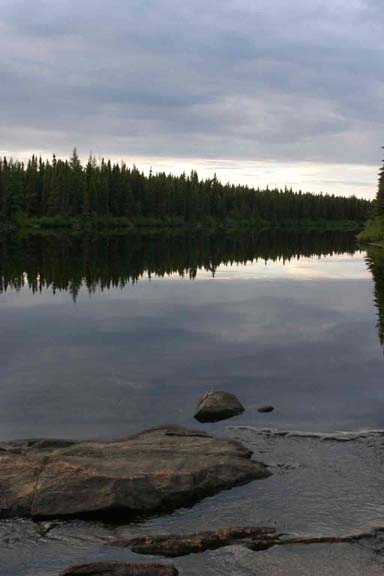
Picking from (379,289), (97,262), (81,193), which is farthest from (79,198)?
(379,289)

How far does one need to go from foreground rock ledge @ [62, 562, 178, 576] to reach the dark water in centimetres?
42

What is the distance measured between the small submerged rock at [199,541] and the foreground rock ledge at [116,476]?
4.49 ft

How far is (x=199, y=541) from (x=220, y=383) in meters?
12.5

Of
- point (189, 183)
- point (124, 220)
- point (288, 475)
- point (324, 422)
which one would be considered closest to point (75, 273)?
point (324, 422)

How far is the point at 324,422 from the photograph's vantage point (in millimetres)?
19266

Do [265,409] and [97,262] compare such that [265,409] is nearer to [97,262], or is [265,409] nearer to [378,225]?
[97,262]

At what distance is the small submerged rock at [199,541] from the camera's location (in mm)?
11266

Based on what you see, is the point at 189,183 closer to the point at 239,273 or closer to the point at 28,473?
the point at 239,273

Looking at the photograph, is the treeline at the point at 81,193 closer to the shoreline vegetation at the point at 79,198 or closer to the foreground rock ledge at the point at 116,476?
the shoreline vegetation at the point at 79,198

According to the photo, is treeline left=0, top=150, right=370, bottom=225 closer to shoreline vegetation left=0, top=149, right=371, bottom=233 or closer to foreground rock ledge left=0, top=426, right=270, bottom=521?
shoreline vegetation left=0, top=149, right=371, bottom=233

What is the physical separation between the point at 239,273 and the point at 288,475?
51.7 metres

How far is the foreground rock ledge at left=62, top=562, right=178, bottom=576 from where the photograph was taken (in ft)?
33.7

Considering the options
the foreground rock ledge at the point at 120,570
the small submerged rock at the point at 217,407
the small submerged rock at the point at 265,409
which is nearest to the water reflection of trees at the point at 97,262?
the small submerged rock at the point at 217,407

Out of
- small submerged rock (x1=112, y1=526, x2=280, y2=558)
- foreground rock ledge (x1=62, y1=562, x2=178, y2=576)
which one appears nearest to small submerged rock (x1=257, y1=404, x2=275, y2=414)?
small submerged rock (x1=112, y1=526, x2=280, y2=558)
